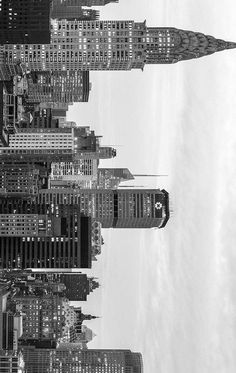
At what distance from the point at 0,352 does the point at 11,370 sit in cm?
651

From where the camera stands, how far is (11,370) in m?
194

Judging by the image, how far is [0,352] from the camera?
645ft
